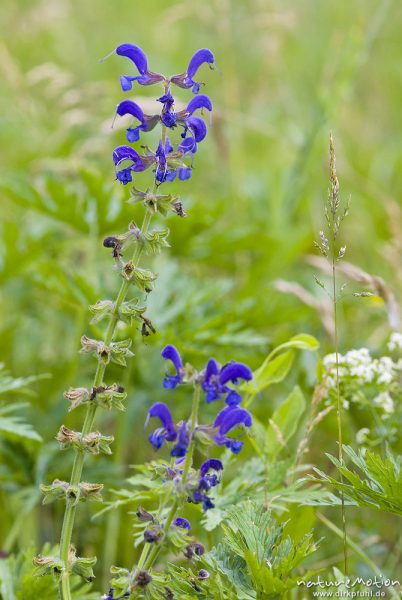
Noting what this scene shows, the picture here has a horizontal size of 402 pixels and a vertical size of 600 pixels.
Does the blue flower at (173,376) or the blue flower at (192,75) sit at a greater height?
the blue flower at (192,75)

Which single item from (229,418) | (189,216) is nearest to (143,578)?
(229,418)

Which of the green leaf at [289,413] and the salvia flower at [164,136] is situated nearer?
the salvia flower at [164,136]

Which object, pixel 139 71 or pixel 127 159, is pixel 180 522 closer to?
pixel 127 159

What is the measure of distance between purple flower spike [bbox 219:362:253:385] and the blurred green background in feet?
1.01

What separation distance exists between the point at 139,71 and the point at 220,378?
63 centimetres

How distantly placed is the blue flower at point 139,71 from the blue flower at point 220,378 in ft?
1.77

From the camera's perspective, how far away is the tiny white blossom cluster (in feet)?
6.91

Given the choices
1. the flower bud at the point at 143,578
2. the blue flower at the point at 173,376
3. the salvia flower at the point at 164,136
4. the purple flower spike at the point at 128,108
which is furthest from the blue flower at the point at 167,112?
the flower bud at the point at 143,578

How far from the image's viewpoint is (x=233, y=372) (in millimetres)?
1530

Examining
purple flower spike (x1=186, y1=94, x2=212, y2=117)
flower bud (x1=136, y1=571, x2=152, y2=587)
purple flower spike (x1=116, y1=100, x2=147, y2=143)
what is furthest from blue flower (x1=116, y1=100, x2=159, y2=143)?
flower bud (x1=136, y1=571, x2=152, y2=587)

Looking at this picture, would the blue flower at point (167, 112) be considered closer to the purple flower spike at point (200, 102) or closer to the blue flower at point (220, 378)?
the purple flower spike at point (200, 102)

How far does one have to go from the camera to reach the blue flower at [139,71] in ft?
5.12

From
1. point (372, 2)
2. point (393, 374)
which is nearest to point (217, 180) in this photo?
point (372, 2)

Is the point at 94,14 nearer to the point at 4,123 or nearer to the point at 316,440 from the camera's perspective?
the point at 4,123
